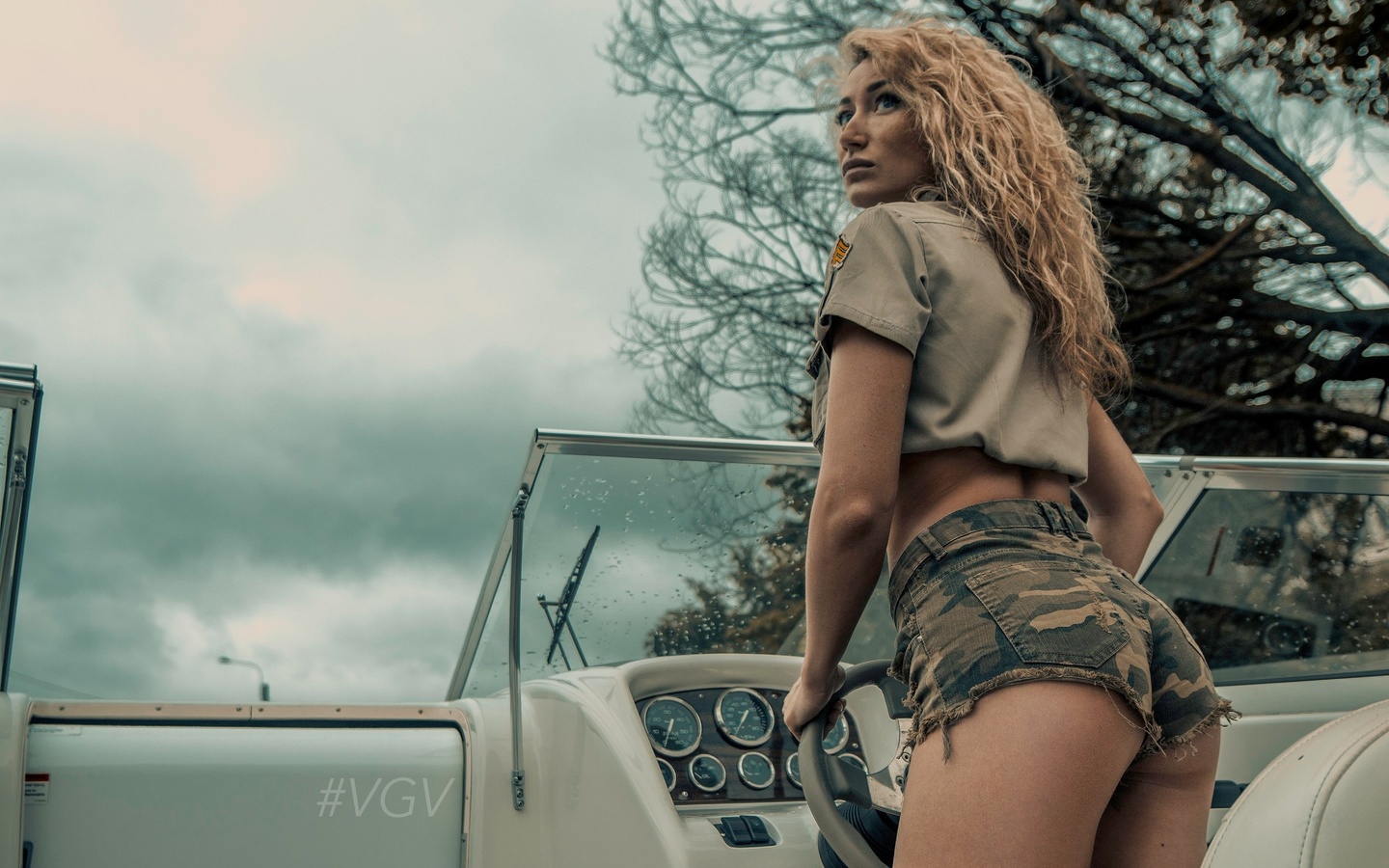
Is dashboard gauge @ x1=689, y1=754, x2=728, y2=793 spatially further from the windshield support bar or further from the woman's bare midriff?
the woman's bare midriff

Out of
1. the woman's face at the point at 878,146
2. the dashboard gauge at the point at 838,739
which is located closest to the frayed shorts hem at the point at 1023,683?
the woman's face at the point at 878,146

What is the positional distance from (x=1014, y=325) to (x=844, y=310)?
0.23 metres

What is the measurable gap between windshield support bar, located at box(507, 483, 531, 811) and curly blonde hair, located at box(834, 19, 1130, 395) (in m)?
1.37

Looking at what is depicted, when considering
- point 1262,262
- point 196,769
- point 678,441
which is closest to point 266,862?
point 196,769

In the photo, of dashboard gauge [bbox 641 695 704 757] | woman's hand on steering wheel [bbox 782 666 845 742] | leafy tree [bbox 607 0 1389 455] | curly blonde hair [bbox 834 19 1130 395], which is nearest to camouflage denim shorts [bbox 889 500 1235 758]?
woman's hand on steering wheel [bbox 782 666 845 742]

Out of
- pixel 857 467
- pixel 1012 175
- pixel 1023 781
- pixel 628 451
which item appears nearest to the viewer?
pixel 1023 781

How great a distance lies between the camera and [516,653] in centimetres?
273

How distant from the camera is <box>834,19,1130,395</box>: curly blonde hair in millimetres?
1442

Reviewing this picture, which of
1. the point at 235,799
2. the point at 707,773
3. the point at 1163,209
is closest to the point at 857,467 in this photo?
the point at 707,773

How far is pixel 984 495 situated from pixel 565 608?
1.62m

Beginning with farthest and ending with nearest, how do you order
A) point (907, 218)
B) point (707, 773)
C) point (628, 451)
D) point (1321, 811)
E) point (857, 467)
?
point (707, 773), point (628, 451), point (907, 218), point (857, 467), point (1321, 811)

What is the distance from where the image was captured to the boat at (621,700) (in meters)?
2.42

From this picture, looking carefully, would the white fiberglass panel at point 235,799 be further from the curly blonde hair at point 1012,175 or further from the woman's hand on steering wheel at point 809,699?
the curly blonde hair at point 1012,175

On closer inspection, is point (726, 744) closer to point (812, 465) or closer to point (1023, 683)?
point (812, 465)
